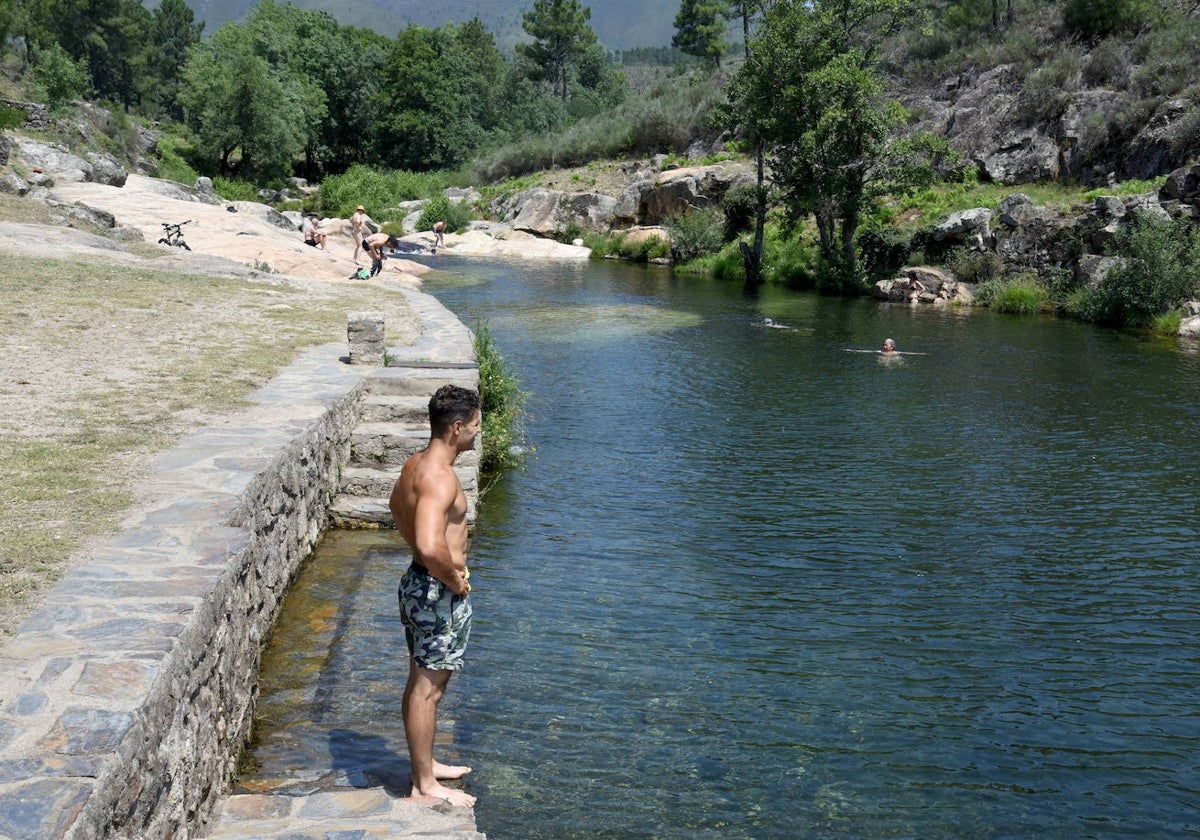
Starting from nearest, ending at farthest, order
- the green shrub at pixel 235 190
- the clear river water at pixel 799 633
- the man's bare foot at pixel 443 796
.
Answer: the man's bare foot at pixel 443 796 < the clear river water at pixel 799 633 < the green shrub at pixel 235 190

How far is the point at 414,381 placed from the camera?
424 inches

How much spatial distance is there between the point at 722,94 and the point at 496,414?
155ft

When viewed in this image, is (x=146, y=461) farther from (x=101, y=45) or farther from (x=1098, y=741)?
(x=101, y=45)

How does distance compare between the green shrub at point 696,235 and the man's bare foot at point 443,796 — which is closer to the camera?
the man's bare foot at point 443,796

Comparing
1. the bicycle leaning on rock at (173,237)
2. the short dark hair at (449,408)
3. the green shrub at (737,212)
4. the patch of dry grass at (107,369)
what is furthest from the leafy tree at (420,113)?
the short dark hair at (449,408)

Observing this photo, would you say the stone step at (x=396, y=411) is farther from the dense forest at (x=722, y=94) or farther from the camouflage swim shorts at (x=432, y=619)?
the dense forest at (x=722, y=94)

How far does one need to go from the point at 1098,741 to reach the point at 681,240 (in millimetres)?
37881

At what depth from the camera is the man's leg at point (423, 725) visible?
479 centimetres

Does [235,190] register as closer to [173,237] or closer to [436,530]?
[173,237]

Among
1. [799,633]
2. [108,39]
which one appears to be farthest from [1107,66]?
[108,39]

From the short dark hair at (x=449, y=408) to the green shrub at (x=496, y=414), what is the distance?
622 cm

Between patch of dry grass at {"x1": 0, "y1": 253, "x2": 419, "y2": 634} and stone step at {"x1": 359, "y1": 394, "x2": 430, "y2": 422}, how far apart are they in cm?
103

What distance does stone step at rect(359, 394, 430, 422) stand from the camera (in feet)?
34.3

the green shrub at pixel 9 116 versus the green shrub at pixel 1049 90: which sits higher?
the green shrub at pixel 1049 90
